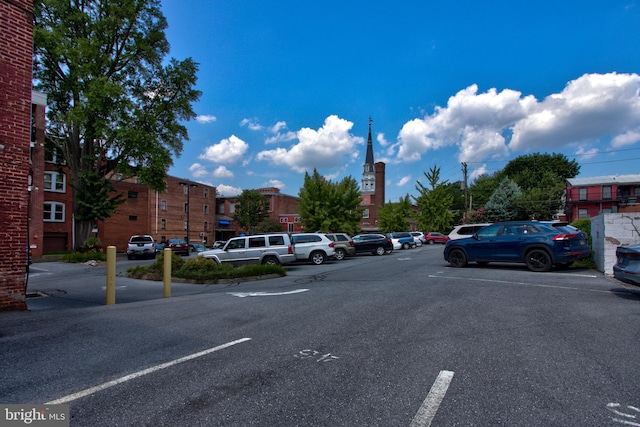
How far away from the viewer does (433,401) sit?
124 inches

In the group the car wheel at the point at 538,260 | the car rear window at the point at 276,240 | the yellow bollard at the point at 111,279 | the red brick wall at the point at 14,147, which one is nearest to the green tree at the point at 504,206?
the car wheel at the point at 538,260

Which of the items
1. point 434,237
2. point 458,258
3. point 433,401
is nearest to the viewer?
point 433,401

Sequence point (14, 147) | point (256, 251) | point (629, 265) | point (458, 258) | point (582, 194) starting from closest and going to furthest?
1. point (629, 265)
2. point (14, 147)
3. point (458, 258)
4. point (256, 251)
5. point (582, 194)

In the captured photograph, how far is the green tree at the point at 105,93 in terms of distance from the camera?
1011 inches

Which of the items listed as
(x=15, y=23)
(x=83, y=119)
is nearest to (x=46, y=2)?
(x=83, y=119)

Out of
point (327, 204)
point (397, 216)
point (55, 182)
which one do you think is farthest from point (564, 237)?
point (55, 182)

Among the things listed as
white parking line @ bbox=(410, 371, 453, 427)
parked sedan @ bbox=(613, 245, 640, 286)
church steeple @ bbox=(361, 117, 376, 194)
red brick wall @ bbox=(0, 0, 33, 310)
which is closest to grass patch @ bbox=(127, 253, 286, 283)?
red brick wall @ bbox=(0, 0, 33, 310)

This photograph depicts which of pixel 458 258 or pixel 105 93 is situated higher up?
pixel 105 93

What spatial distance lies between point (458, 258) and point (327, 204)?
Result: 16626mm

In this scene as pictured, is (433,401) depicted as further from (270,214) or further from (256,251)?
(270,214)

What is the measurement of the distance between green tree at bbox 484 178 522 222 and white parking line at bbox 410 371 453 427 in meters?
49.3

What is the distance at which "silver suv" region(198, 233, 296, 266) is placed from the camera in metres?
17.4

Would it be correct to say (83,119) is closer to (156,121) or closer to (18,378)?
(156,121)

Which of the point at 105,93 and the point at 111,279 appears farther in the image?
the point at 105,93
